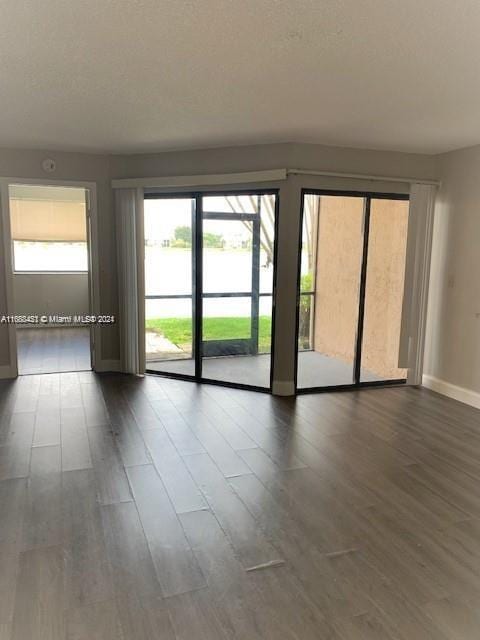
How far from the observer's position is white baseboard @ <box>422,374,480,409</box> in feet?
15.2

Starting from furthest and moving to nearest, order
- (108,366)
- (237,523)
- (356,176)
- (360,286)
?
(108,366) → (360,286) → (356,176) → (237,523)

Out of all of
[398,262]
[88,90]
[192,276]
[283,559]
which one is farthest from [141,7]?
[398,262]

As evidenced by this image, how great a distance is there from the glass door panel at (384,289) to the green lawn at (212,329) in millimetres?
1221

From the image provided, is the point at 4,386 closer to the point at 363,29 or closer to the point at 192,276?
the point at 192,276

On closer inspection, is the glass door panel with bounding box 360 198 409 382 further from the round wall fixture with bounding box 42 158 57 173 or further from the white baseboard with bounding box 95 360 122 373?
the round wall fixture with bounding box 42 158 57 173

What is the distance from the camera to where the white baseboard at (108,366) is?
18.5ft

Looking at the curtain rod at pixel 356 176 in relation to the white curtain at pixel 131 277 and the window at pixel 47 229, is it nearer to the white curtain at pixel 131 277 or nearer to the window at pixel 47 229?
the white curtain at pixel 131 277

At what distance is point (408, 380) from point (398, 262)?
135cm

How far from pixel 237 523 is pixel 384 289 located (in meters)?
3.57

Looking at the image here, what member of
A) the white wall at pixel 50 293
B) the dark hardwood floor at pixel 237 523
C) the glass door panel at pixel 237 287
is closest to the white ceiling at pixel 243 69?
the glass door panel at pixel 237 287

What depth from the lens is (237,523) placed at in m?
2.56

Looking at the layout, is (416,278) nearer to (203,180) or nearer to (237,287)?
(237,287)

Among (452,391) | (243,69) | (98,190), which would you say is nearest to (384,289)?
(452,391)

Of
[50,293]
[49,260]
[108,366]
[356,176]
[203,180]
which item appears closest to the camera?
[356,176]
